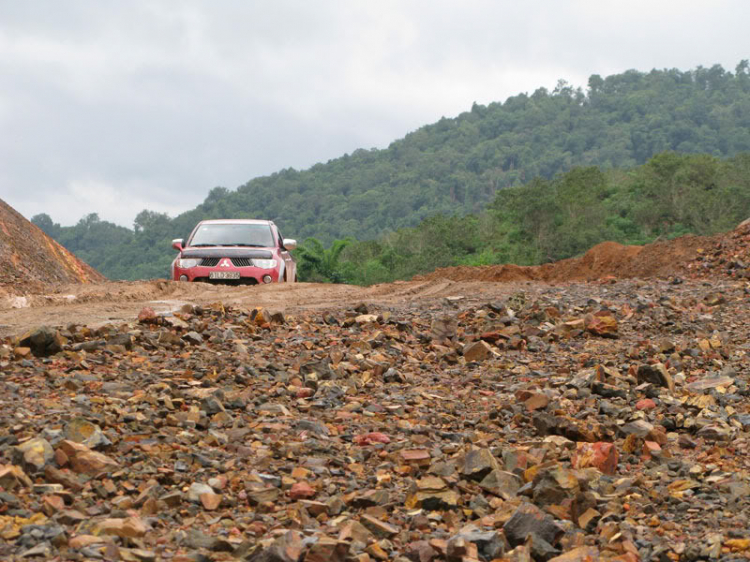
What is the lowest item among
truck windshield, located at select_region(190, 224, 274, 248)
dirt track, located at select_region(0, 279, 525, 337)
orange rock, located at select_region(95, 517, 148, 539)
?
orange rock, located at select_region(95, 517, 148, 539)

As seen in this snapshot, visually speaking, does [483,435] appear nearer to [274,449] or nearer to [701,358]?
[274,449]

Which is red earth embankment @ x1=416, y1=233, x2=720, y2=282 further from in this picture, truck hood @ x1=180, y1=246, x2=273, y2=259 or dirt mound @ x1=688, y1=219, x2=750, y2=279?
truck hood @ x1=180, y1=246, x2=273, y2=259

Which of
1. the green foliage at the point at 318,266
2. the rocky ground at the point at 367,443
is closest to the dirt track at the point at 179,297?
the rocky ground at the point at 367,443

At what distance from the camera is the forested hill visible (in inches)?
3228

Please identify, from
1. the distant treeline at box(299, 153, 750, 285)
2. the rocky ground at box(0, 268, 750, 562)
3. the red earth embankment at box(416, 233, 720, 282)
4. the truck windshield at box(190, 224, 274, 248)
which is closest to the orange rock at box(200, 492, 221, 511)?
the rocky ground at box(0, 268, 750, 562)

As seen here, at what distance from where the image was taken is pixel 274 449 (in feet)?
16.0

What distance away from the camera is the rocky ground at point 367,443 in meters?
3.74

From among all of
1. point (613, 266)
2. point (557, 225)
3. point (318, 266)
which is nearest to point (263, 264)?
point (613, 266)

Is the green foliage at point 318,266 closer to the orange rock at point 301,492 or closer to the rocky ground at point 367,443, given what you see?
the rocky ground at point 367,443

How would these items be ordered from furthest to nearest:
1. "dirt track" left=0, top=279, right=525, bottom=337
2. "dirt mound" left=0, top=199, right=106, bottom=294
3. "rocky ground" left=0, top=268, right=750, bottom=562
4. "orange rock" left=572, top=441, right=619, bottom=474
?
Result: "dirt mound" left=0, top=199, right=106, bottom=294
"dirt track" left=0, top=279, right=525, bottom=337
"orange rock" left=572, top=441, right=619, bottom=474
"rocky ground" left=0, top=268, right=750, bottom=562

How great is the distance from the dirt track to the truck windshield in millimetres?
1256

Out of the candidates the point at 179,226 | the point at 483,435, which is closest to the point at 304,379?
the point at 483,435

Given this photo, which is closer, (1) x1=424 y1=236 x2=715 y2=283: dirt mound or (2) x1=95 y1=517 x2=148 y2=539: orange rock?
(2) x1=95 y1=517 x2=148 y2=539: orange rock

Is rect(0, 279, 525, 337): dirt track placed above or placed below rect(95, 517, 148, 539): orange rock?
above
